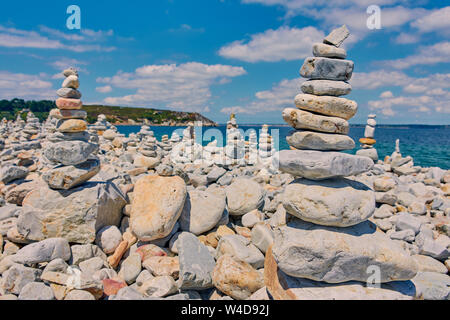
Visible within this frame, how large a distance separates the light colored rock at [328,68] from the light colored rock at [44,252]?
558 cm

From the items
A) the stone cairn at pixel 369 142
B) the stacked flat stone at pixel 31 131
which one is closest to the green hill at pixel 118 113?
the stacked flat stone at pixel 31 131

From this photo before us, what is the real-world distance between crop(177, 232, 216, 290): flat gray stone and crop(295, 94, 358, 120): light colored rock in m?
3.31

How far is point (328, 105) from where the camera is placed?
413cm

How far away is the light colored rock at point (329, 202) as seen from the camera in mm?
3822

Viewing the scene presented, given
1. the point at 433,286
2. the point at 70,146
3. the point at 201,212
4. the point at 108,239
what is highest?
the point at 70,146

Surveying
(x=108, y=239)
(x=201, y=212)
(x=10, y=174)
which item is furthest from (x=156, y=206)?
(x=10, y=174)

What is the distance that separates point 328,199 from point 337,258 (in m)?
0.83

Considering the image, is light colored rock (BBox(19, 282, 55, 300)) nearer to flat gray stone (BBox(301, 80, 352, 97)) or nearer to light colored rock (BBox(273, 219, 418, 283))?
light colored rock (BBox(273, 219, 418, 283))

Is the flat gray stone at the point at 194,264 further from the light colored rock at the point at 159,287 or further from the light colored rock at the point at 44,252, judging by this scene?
the light colored rock at the point at 44,252

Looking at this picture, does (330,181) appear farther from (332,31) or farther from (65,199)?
(65,199)

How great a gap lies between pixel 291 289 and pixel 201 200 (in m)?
3.27

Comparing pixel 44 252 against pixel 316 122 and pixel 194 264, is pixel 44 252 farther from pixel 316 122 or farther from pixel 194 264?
pixel 316 122

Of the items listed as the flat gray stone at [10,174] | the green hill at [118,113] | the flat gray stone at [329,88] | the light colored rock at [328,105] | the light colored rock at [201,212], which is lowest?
the light colored rock at [201,212]

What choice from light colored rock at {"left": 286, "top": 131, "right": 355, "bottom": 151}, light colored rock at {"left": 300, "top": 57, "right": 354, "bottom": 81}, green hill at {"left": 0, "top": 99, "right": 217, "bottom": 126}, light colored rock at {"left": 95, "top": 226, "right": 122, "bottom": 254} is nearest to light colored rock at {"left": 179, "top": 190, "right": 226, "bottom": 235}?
light colored rock at {"left": 95, "top": 226, "right": 122, "bottom": 254}
